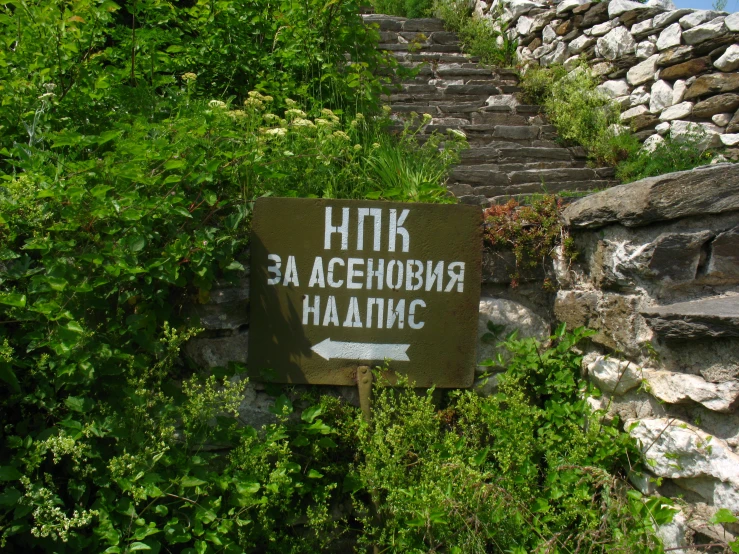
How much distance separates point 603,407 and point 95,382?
2.13m

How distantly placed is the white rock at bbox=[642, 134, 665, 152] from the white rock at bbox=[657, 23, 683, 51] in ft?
2.77

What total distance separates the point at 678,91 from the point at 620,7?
1233 millimetres

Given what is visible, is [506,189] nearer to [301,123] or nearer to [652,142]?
[652,142]

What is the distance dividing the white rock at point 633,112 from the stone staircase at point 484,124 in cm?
65

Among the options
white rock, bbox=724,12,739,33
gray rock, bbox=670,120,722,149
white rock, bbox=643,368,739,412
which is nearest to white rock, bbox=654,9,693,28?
white rock, bbox=724,12,739,33

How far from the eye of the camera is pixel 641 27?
5840 millimetres

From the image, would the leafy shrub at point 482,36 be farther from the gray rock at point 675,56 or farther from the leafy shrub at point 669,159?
the leafy shrub at point 669,159

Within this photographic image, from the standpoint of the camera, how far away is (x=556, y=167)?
5477 millimetres

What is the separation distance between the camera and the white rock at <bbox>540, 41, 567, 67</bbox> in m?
6.77

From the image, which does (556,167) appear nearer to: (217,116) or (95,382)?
(217,116)

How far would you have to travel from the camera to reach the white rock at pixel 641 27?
18.9 ft

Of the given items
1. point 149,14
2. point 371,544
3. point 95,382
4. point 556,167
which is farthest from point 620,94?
point 95,382

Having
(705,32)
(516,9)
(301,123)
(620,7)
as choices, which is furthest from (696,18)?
(301,123)

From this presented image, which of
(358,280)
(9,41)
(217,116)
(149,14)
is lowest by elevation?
(358,280)
